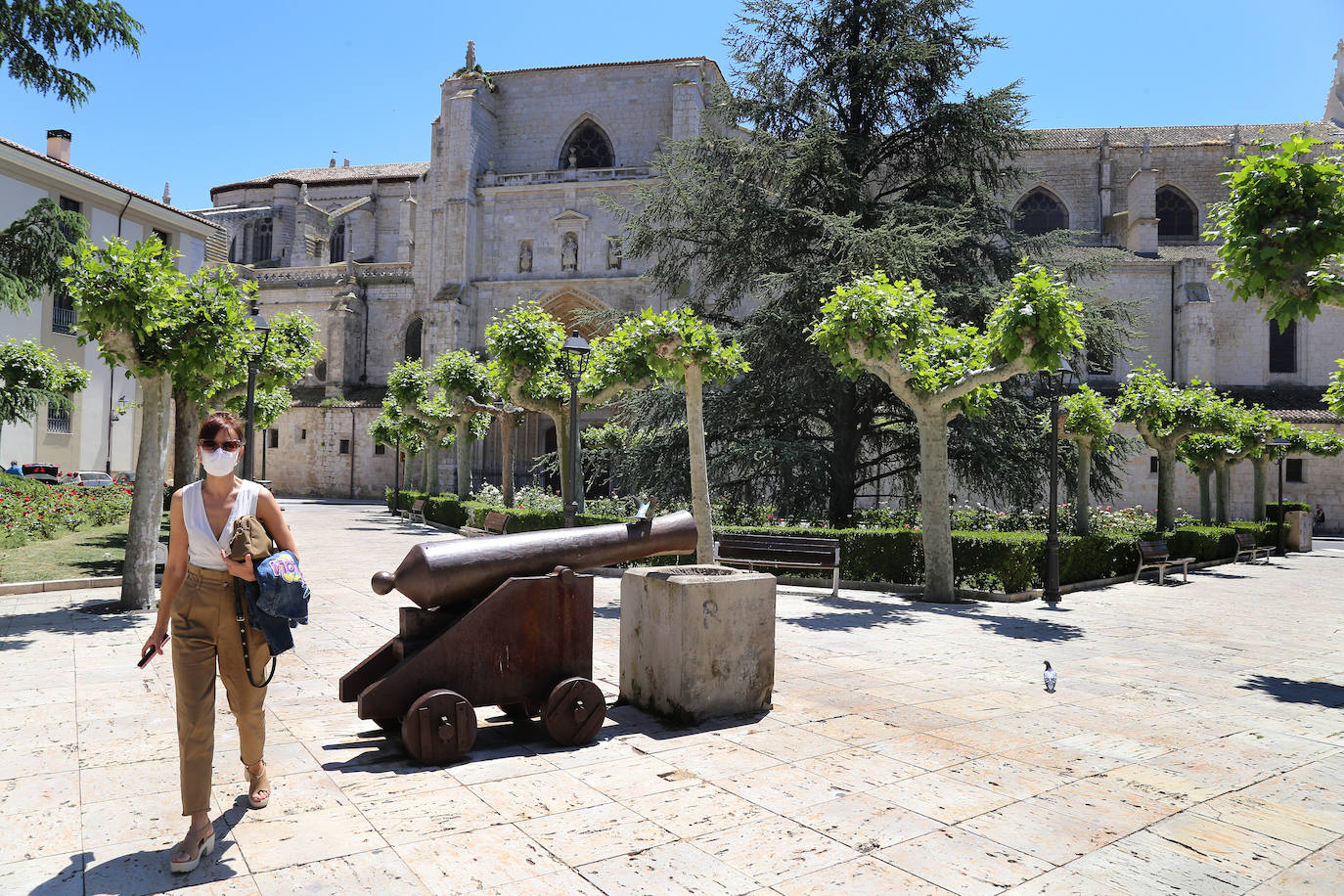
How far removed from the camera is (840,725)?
504cm

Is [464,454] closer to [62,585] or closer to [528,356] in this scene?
[528,356]

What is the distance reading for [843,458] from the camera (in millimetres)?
16031

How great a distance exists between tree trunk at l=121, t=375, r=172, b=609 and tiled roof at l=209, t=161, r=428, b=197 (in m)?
41.2

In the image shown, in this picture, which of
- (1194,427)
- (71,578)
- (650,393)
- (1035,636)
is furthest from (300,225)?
(1035,636)

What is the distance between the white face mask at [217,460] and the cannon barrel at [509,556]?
100cm

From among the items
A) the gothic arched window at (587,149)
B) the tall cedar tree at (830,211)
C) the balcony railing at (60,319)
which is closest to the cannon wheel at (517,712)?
the tall cedar tree at (830,211)

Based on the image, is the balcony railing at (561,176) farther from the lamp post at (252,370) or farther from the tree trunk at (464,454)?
the lamp post at (252,370)

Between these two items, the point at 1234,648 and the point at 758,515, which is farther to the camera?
the point at 758,515

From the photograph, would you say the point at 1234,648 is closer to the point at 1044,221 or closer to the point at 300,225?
the point at 1044,221

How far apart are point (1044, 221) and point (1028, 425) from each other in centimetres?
2308

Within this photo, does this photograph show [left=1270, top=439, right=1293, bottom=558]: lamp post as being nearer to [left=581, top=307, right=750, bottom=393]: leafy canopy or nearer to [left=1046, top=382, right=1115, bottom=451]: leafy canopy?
[left=1046, top=382, right=1115, bottom=451]: leafy canopy

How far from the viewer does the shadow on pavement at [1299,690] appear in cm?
614

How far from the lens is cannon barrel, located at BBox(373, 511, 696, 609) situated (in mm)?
4398

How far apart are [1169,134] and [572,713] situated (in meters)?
41.3
